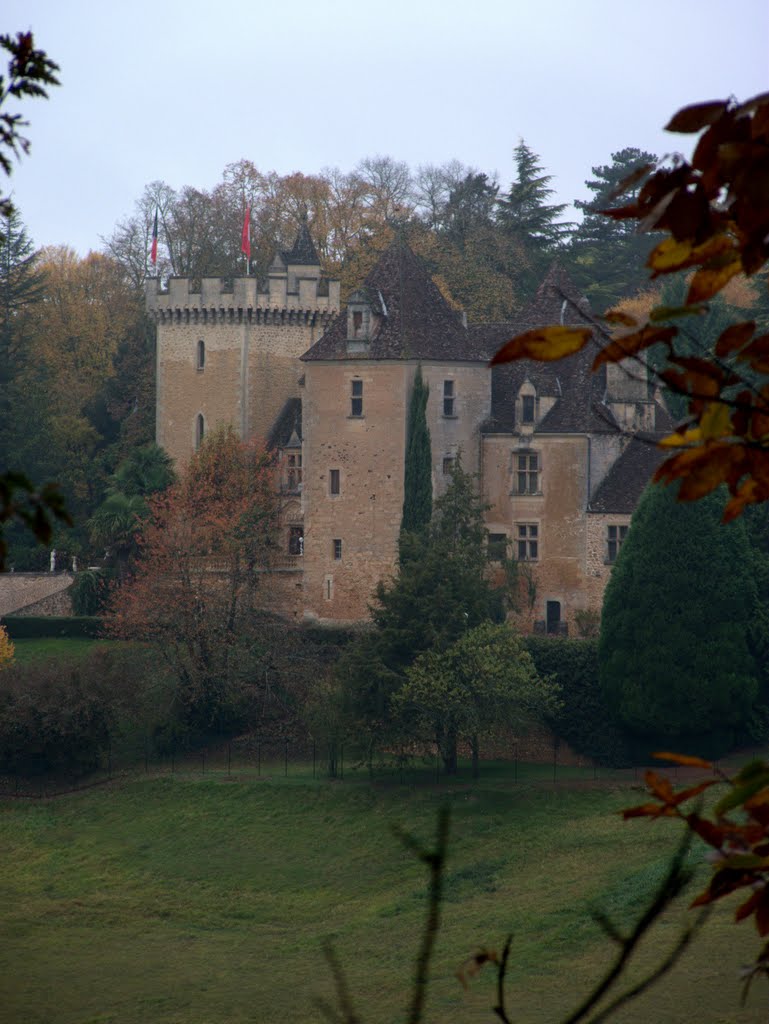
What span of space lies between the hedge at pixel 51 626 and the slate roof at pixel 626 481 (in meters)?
16.3

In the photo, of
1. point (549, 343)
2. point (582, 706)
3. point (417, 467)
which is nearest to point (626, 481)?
point (417, 467)

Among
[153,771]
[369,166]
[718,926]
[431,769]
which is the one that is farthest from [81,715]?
[369,166]

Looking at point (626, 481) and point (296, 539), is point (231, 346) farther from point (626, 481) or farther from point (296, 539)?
point (626, 481)

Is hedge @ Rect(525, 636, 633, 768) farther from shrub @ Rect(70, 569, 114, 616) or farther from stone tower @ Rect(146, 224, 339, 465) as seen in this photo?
shrub @ Rect(70, 569, 114, 616)

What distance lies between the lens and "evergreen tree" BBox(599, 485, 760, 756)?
36.2 m

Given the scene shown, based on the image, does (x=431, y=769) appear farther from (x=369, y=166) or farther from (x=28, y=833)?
(x=369, y=166)

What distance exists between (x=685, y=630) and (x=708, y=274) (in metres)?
34.4

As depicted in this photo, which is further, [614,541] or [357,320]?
[357,320]

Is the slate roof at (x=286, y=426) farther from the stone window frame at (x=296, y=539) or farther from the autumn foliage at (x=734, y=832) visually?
the autumn foliage at (x=734, y=832)

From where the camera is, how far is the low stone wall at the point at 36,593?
54.2 m

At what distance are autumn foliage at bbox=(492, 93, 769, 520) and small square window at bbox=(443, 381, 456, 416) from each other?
1748 inches

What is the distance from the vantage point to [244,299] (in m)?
54.4

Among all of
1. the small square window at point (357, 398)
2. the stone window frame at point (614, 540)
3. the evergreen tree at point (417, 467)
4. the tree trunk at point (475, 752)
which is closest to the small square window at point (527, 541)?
the stone window frame at point (614, 540)

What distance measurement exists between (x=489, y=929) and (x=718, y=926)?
12.4 ft
